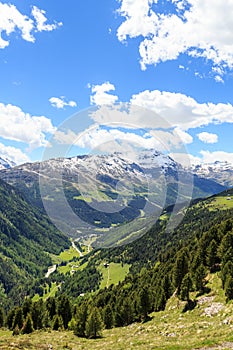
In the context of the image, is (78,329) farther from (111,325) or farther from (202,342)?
(202,342)

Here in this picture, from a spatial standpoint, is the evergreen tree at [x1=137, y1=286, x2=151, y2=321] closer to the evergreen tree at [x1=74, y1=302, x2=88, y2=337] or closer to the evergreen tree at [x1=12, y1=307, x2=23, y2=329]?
the evergreen tree at [x1=74, y1=302, x2=88, y2=337]

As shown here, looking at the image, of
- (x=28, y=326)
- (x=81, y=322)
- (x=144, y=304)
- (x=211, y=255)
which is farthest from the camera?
(x=211, y=255)

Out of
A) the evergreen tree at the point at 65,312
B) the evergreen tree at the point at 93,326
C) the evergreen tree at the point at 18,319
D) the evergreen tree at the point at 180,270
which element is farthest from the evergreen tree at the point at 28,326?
the evergreen tree at the point at 180,270

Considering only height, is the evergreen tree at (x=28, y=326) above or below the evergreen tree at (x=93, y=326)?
below

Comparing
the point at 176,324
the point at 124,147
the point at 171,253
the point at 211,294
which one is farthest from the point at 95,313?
the point at 171,253

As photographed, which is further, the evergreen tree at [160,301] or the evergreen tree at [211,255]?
the evergreen tree at [211,255]

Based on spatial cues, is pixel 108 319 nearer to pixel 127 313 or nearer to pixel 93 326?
pixel 127 313

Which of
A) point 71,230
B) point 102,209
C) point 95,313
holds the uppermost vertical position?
point 102,209

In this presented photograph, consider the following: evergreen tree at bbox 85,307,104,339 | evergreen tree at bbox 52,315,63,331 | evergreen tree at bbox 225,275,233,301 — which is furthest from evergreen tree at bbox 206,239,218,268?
evergreen tree at bbox 52,315,63,331

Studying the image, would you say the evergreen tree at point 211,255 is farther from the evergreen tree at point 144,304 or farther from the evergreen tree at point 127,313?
the evergreen tree at point 127,313

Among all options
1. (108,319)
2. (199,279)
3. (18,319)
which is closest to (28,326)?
(18,319)

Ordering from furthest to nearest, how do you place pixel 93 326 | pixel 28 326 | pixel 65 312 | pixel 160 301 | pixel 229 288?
pixel 65 312 < pixel 160 301 < pixel 28 326 < pixel 93 326 < pixel 229 288
